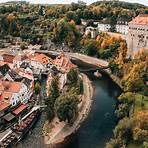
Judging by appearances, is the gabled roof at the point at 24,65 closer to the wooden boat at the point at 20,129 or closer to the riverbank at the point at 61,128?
the riverbank at the point at 61,128

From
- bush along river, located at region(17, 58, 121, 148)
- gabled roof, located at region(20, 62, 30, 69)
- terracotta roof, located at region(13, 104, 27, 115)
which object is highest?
gabled roof, located at region(20, 62, 30, 69)

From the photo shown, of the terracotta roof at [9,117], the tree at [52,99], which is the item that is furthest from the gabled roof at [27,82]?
the terracotta roof at [9,117]

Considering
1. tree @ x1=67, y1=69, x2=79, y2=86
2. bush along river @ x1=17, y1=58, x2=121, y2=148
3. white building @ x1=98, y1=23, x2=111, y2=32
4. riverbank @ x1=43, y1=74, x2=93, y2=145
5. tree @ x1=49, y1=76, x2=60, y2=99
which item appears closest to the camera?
bush along river @ x1=17, y1=58, x2=121, y2=148

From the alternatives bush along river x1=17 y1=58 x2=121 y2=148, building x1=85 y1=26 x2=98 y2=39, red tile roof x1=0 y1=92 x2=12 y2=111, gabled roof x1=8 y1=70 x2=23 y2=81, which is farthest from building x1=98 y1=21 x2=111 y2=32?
red tile roof x1=0 y1=92 x2=12 y2=111

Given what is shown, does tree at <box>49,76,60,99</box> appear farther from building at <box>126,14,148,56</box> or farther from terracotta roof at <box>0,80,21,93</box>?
building at <box>126,14,148,56</box>

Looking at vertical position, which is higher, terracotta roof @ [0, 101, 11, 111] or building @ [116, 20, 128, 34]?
building @ [116, 20, 128, 34]

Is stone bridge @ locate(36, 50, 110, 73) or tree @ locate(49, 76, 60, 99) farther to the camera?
stone bridge @ locate(36, 50, 110, 73)

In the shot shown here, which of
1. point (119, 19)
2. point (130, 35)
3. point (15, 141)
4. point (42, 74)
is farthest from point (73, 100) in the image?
point (119, 19)

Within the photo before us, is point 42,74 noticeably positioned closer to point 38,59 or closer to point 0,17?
point 38,59
